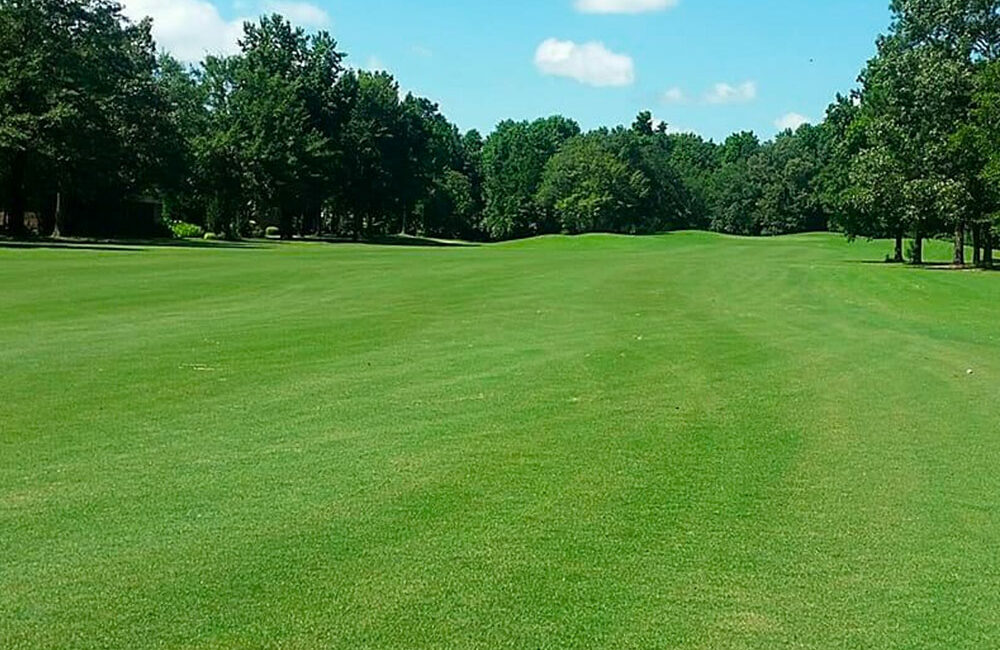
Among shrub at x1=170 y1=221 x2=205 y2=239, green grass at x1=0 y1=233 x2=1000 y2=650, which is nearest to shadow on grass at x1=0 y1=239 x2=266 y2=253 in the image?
shrub at x1=170 y1=221 x2=205 y2=239

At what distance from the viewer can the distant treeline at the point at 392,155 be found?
173 feet

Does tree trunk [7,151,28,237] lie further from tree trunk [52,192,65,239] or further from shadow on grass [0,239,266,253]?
shadow on grass [0,239,266,253]

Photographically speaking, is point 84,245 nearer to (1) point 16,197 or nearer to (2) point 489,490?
(1) point 16,197

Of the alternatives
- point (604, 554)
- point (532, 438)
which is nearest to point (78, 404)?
point (532, 438)

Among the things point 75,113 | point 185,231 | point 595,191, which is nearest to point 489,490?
point 75,113

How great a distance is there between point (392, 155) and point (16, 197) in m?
50.0

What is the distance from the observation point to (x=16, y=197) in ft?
231

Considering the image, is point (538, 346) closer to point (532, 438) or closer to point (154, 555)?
point (532, 438)

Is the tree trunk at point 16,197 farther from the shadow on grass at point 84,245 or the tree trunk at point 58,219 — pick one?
the shadow on grass at point 84,245

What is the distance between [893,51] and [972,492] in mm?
51806

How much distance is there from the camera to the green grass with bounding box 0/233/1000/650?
17.8ft

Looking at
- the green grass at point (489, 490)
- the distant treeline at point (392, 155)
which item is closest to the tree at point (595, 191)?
the distant treeline at point (392, 155)

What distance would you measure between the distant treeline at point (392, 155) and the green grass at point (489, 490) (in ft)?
125

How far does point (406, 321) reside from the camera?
20.6 m
